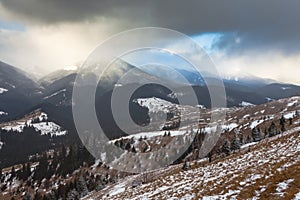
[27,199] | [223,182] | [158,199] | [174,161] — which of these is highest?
[223,182]

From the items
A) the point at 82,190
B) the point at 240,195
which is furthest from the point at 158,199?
the point at 82,190

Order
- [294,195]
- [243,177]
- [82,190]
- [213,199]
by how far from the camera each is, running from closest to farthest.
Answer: [294,195] < [213,199] < [243,177] < [82,190]

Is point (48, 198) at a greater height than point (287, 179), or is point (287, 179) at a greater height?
point (287, 179)

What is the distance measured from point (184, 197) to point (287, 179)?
9.39 meters

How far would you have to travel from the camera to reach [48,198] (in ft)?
536

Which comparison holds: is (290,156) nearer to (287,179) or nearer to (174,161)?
(287,179)

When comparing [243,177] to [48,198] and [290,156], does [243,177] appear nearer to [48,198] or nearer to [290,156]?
[290,156]

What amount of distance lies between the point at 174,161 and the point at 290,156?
17034cm

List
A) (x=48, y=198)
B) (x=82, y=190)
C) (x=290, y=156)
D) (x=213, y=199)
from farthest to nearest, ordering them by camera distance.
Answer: (x=48, y=198)
(x=82, y=190)
(x=290, y=156)
(x=213, y=199)

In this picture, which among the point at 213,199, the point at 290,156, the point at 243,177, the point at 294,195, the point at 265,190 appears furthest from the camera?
the point at 290,156

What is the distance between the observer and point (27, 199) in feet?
587

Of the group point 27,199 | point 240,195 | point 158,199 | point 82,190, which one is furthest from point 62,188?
point 240,195

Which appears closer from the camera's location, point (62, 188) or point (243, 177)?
point (243, 177)

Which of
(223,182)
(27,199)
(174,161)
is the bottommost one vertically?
(27,199)
